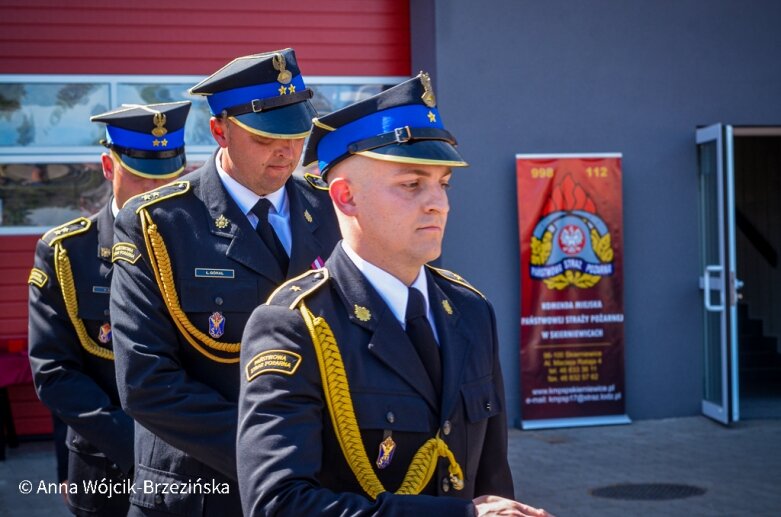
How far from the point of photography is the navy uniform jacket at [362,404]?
2.07 m

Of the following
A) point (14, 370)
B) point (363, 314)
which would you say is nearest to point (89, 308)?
point (363, 314)

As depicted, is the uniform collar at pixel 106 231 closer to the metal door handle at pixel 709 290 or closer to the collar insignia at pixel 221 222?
the collar insignia at pixel 221 222

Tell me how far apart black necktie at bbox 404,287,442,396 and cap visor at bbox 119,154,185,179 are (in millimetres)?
2010

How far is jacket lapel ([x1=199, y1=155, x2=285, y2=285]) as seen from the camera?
3129 mm

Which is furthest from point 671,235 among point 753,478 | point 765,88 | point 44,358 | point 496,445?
point 496,445

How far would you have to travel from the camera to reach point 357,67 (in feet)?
33.3

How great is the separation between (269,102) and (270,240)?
40 centimetres

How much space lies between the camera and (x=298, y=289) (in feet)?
7.67

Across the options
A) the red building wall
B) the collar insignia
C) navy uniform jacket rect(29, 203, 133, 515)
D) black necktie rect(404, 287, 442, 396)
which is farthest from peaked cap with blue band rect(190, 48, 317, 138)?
the red building wall

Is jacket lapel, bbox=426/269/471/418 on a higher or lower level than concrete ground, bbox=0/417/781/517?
higher

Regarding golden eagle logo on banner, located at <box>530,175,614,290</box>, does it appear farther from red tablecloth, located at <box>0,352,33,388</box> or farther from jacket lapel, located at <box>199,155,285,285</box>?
jacket lapel, located at <box>199,155,285,285</box>

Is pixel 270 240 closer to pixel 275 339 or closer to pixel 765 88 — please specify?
pixel 275 339

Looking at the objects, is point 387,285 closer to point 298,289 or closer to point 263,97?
point 298,289

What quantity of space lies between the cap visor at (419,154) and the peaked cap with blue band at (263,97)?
0.94m
